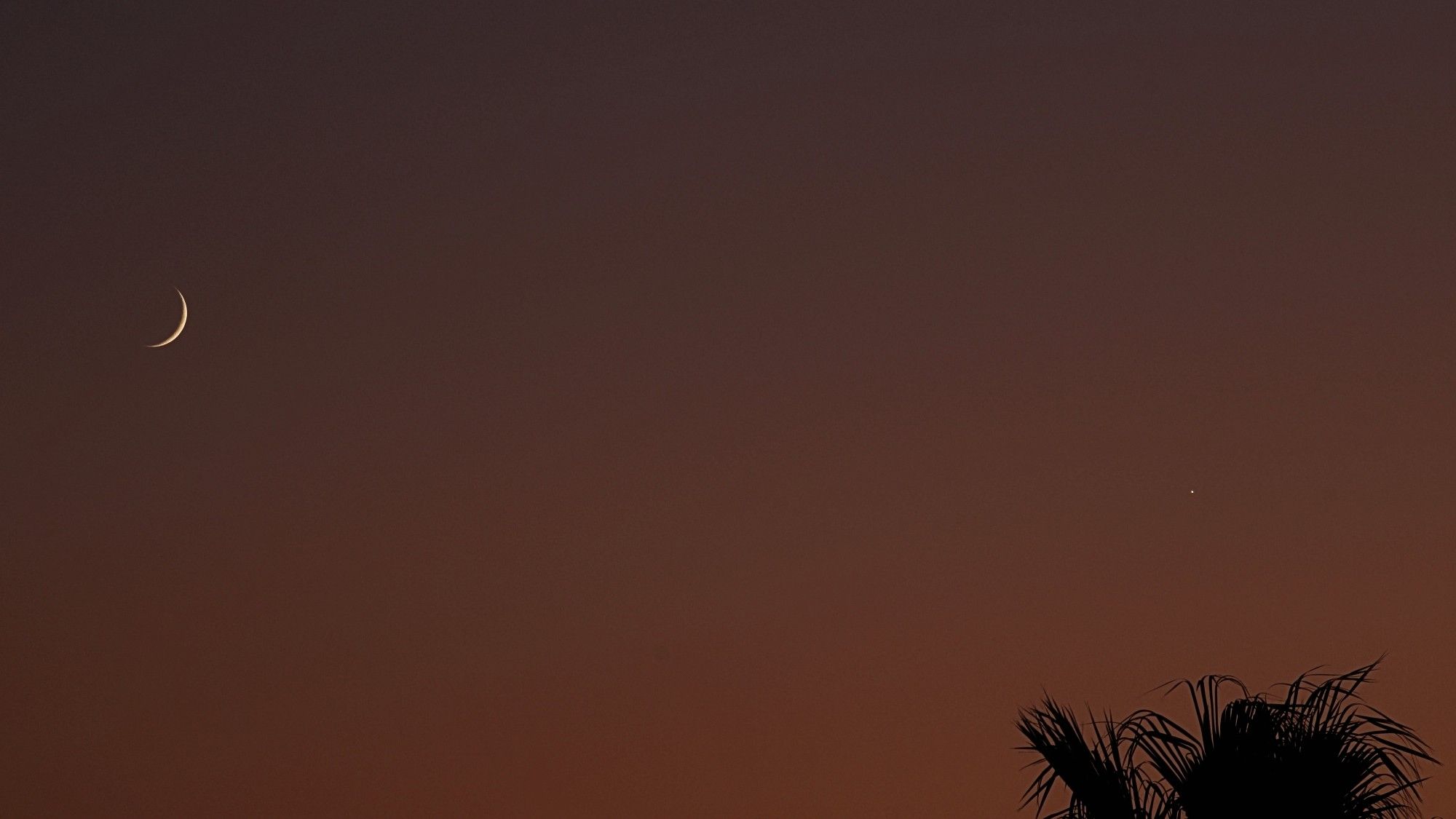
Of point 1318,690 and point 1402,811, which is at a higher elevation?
point 1318,690

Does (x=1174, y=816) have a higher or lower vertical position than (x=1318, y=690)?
lower

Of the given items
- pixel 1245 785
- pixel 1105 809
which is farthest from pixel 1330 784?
pixel 1105 809

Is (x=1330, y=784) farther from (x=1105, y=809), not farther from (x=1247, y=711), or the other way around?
(x=1105, y=809)

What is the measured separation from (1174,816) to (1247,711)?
573mm

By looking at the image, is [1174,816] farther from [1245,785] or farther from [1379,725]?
[1379,725]

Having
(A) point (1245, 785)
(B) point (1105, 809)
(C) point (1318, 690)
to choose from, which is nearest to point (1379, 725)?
(C) point (1318, 690)

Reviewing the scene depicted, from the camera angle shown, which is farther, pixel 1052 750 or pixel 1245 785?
pixel 1052 750

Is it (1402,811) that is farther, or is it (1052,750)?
(1052,750)

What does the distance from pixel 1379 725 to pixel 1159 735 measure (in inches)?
38.0

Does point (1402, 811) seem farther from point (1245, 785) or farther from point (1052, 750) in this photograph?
point (1052, 750)

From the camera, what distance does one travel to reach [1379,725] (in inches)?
284

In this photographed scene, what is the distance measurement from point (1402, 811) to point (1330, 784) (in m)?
0.40

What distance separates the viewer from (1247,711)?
23.3 ft

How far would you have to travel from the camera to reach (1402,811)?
6.95 meters
